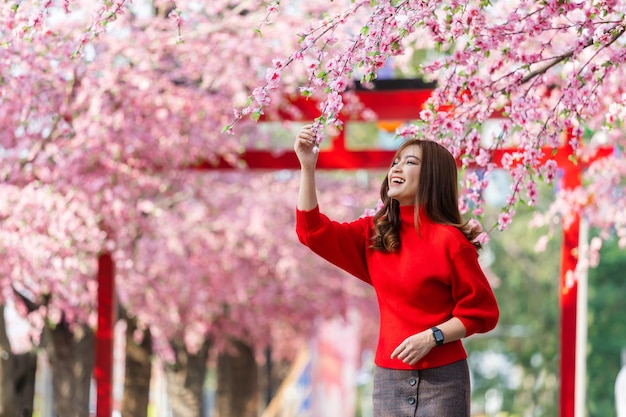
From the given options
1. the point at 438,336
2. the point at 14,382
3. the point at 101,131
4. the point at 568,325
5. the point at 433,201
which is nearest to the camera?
the point at 438,336

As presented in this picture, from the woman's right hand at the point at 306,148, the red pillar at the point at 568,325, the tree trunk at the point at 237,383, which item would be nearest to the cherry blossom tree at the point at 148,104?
the red pillar at the point at 568,325

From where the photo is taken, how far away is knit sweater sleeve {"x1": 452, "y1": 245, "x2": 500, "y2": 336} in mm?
3553

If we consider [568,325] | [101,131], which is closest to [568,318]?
[568,325]

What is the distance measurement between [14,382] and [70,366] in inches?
25.6

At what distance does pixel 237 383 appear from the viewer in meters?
15.9

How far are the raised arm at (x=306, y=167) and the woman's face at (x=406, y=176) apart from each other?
0.83ft

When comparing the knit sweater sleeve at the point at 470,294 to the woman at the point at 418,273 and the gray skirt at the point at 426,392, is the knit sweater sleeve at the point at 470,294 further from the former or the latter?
the gray skirt at the point at 426,392

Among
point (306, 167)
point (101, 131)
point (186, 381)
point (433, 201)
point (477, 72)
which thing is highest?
point (101, 131)

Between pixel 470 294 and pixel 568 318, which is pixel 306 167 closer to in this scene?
pixel 470 294

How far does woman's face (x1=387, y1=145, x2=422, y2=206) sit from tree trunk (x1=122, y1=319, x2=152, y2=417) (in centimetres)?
782

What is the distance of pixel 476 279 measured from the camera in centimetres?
358

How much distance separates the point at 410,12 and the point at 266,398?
19330 millimetres

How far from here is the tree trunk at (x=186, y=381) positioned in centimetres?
1409

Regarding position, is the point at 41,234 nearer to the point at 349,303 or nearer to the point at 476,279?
the point at 476,279
